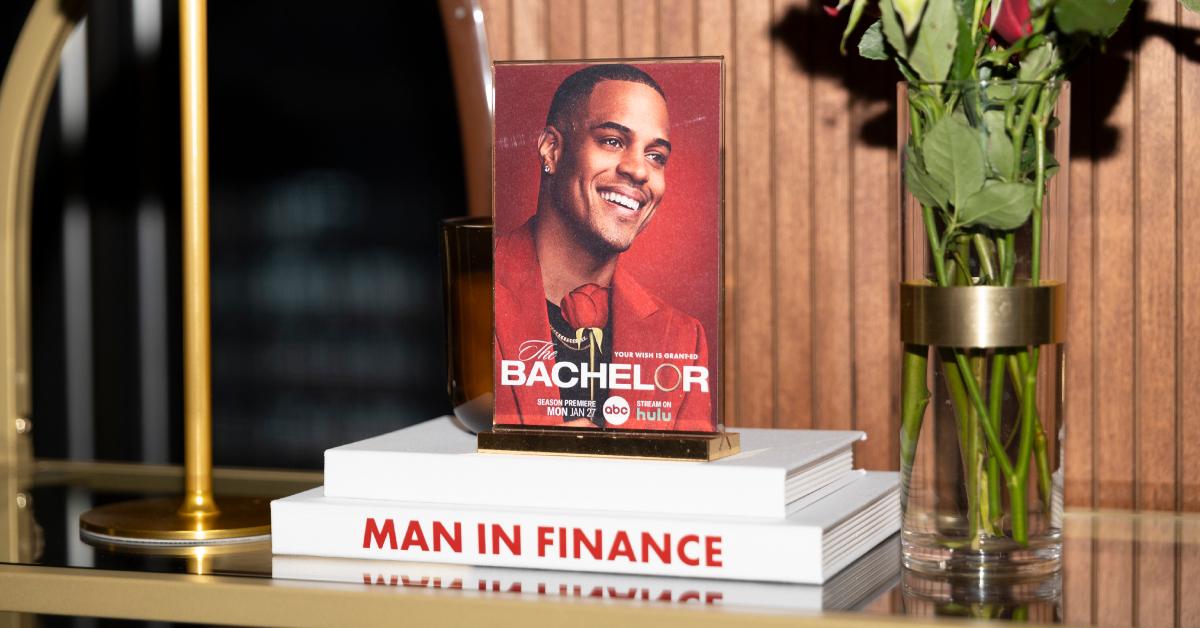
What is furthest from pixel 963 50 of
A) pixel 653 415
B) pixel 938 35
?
pixel 653 415

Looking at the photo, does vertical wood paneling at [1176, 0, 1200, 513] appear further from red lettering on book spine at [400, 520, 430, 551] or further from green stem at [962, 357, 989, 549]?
red lettering on book spine at [400, 520, 430, 551]

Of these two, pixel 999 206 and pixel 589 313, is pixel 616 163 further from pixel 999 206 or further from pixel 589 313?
pixel 999 206

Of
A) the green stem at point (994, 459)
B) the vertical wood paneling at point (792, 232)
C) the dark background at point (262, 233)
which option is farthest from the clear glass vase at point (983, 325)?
the dark background at point (262, 233)

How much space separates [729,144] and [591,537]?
34 cm

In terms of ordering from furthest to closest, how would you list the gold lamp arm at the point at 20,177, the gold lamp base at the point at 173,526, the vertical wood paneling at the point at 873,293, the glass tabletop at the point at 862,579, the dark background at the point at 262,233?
the dark background at the point at 262,233
the gold lamp arm at the point at 20,177
the vertical wood paneling at the point at 873,293
the gold lamp base at the point at 173,526
the glass tabletop at the point at 862,579

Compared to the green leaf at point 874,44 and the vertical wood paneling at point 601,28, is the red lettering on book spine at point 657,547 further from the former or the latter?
the vertical wood paneling at point 601,28

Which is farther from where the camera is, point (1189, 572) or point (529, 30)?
point (529, 30)

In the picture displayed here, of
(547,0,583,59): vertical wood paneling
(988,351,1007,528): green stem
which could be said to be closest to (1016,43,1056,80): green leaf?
(988,351,1007,528): green stem

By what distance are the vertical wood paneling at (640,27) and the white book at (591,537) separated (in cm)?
34

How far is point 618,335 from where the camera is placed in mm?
745

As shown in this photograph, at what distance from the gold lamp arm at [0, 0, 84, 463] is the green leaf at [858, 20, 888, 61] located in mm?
651

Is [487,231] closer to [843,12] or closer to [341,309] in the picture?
[843,12]

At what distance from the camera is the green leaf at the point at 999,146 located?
68 cm

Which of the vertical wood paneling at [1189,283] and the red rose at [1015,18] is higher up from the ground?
the red rose at [1015,18]
